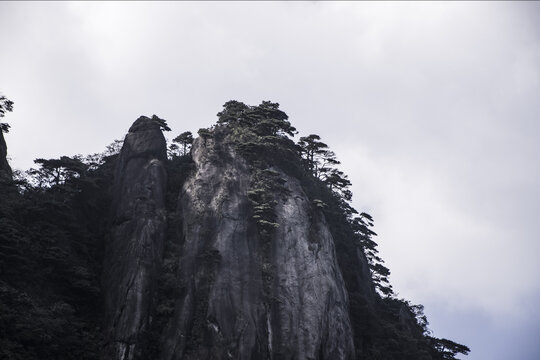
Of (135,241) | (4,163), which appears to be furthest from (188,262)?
(4,163)

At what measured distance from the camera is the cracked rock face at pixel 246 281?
3053 centimetres

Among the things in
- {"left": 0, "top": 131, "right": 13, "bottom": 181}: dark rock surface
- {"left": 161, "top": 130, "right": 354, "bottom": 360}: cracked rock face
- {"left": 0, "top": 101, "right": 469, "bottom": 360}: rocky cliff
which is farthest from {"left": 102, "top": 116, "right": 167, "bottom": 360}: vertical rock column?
{"left": 0, "top": 131, "right": 13, "bottom": 181}: dark rock surface

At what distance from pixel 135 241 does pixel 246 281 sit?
988 cm

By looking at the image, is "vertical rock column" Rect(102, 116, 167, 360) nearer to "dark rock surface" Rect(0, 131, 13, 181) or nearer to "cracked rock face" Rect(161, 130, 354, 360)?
"cracked rock face" Rect(161, 130, 354, 360)

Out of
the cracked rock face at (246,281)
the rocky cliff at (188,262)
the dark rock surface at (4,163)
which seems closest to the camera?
the rocky cliff at (188,262)

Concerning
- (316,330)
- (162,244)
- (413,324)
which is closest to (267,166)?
(162,244)

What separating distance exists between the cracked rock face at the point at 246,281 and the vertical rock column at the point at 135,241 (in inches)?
88.4

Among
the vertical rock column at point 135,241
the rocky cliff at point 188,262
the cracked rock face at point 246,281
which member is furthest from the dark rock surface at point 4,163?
the cracked rock face at point 246,281

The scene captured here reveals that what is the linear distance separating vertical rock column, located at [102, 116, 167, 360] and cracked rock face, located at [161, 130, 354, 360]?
2.25 meters

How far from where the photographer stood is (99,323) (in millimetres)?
30234

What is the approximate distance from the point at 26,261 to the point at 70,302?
4504mm

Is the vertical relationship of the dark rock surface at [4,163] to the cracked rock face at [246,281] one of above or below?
above

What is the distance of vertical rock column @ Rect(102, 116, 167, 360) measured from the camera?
2923 centimetres

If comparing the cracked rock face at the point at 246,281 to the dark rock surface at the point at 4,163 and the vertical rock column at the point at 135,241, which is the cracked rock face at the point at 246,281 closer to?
the vertical rock column at the point at 135,241
